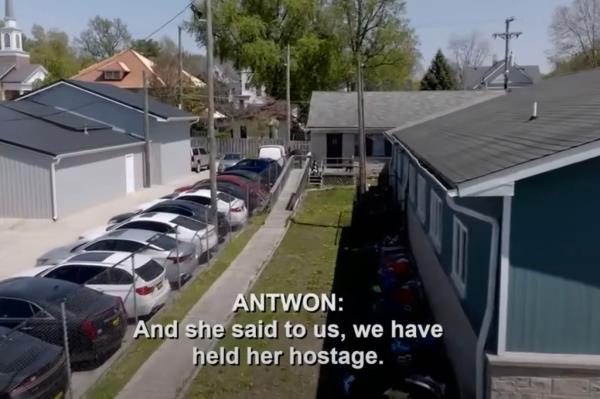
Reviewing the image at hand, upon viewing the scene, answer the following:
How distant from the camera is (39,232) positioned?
23500 millimetres

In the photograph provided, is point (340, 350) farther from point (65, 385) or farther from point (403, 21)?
point (403, 21)

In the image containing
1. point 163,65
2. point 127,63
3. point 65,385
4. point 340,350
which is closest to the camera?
point 65,385

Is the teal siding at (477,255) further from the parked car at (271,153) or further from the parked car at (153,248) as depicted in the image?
the parked car at (271,153)

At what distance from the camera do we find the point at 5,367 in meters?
8.24

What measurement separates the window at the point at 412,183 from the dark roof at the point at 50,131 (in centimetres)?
1364

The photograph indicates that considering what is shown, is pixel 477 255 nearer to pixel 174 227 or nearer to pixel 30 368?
pixel 30 368

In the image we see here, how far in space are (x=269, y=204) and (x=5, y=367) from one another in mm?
19583

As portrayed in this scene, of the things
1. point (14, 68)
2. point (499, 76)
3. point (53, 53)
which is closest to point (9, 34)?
point (14, 68)

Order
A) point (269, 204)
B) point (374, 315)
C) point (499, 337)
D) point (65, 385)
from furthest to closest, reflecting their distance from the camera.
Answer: point (269, 204) → point (374, 315) → point (65, 385) → point (499, 337)

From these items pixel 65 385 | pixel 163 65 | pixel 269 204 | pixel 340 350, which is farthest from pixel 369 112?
pixel 65 385

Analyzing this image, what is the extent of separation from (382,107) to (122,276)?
3295 centimetres

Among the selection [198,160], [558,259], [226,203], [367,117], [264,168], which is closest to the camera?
[558,259]

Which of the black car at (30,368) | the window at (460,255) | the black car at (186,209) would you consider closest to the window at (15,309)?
the black car at (30,368)

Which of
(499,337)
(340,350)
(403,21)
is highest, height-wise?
(403,21)
